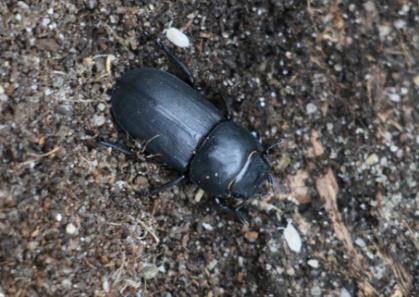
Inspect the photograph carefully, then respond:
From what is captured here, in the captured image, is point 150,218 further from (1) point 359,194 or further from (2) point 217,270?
(1) point 359,194

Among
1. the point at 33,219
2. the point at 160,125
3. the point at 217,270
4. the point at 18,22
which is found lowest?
the point at 217,270

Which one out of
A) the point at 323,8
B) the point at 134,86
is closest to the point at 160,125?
the point at 134,86

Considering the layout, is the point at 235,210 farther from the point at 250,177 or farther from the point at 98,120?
the point at 98,120

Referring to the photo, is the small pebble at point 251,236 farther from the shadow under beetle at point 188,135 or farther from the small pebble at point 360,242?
the small pebble at point 360,242

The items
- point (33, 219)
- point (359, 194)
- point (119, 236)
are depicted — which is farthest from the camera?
point (359, 194)

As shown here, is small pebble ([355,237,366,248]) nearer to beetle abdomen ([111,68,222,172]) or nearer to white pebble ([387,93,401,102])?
white pebble ([387,93,401,102])

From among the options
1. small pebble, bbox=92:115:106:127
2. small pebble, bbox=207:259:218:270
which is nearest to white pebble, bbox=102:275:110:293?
small pebble, bbox=207:259:218:270
